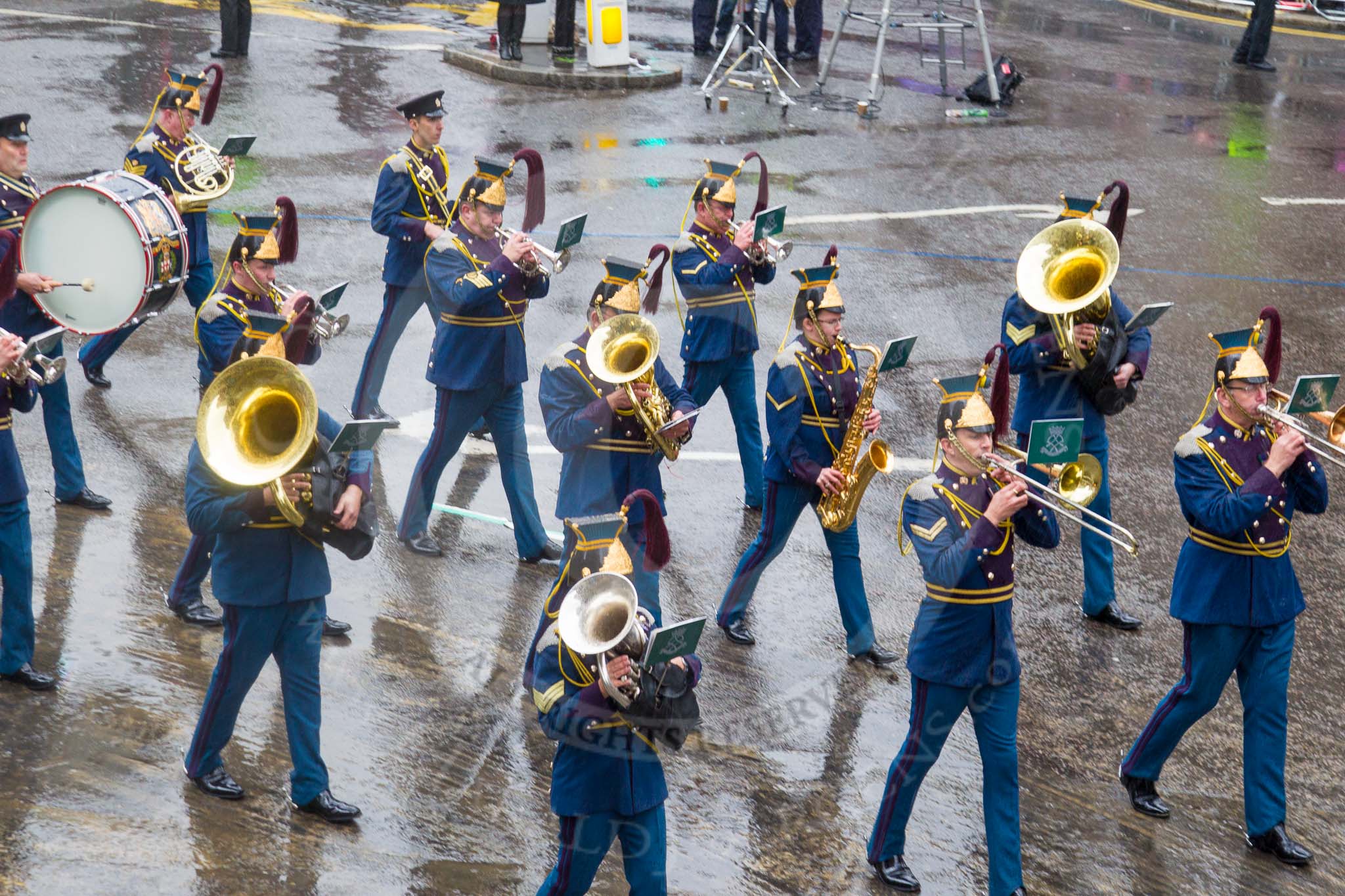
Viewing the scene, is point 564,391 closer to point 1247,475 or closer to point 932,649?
point 932,649

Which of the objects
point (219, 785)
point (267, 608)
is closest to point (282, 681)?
point (267, 608)

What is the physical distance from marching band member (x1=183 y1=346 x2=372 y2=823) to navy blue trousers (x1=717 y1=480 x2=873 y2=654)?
2.43 m

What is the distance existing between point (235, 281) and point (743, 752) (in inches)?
133

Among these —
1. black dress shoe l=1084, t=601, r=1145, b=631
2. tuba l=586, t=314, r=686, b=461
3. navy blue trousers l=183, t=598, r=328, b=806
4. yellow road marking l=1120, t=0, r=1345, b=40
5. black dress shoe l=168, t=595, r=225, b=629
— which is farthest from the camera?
yellow road marking l=1120, t=0, r=1345, b=40

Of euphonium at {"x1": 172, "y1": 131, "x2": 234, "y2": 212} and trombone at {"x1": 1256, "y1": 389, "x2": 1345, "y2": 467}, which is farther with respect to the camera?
euphonium at {"x1": 172, "y1": 131, "x2": 234, "y2": 212}

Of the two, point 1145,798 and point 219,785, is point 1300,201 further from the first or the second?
point 219,785

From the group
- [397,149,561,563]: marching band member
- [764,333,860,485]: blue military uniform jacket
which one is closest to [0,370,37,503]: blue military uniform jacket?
[397,149,561,563]: marching band member

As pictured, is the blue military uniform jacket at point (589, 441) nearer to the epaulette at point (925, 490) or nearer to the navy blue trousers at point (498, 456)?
the navy blue trousers at point (498, 456)

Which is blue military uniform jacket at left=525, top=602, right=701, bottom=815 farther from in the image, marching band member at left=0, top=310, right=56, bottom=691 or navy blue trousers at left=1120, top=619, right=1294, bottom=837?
marching band member at left=0, top=310, right=56, bottom=691

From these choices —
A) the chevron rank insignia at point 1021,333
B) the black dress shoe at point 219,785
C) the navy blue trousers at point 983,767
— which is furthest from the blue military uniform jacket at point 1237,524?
the black dress shoe at point 219,785

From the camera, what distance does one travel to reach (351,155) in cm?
1506

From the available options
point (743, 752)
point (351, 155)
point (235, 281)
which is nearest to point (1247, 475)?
point (743, 752)

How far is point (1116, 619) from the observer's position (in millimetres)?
8336

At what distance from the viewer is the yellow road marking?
25.1 m
